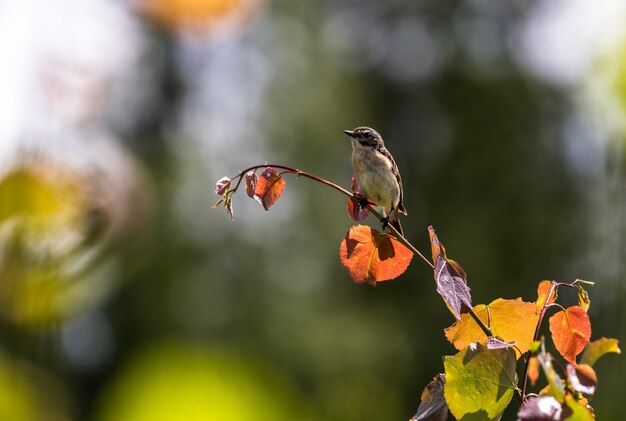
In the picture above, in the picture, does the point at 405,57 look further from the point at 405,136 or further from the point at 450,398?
the point at 450,398

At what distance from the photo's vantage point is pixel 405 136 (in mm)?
11078

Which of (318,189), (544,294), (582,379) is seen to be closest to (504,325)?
(544,294)

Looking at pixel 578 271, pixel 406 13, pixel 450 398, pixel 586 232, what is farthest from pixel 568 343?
pixel 406 13

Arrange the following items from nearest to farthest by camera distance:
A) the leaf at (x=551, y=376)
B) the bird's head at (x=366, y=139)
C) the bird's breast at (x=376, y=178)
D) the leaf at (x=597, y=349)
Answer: the leaf at (x=551, y=376) < the leaf at (x=597, y=349) < the bird's breast at (x=376, y=178) < the bird's head at (x=366, y=139)

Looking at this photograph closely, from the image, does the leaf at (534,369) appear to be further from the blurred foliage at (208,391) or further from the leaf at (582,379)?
the blurred foliage at (208,391)

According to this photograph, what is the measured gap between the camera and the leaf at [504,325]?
3.35 ft

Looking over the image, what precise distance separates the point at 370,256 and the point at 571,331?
0.28 metres

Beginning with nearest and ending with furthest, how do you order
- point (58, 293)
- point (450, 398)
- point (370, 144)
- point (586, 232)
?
point (450, 398), point (370, 144), point (58, 293), point (586, 232)

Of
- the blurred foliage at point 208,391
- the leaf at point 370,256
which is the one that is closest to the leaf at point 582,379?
the leaf at point 370,256

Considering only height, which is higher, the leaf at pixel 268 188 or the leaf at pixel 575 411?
the leaf at pixel 268 188

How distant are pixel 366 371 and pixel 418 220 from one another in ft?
6.60

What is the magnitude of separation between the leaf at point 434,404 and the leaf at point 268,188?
0.35 m

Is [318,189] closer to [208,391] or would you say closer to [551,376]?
[208,391]

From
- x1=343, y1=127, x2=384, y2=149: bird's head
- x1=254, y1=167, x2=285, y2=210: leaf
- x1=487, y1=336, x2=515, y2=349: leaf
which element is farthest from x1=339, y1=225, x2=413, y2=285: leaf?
x1=343, y1=127, x2=384, y2=149: bird's head
